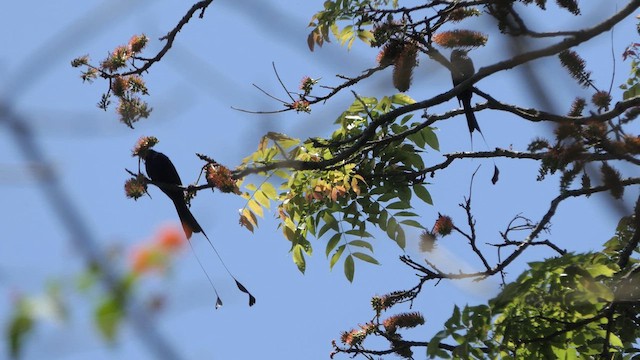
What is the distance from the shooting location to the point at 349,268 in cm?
461

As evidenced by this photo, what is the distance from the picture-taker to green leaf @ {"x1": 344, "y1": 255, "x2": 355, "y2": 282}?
459cm

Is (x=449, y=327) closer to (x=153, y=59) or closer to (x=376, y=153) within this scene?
(x=376, y=153)

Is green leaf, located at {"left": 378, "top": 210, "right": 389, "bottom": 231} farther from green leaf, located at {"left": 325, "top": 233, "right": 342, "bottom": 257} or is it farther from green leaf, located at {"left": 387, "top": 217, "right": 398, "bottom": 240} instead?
green leaf, located at {"left": 325, "top": 233, "right": 342, "bottom": 257}

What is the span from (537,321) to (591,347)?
29 centimetres

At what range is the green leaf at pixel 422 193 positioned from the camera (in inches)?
189

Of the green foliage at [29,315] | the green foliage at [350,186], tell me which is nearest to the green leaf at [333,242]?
the green foliage at [350,186]

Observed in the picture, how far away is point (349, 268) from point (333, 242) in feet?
0.64

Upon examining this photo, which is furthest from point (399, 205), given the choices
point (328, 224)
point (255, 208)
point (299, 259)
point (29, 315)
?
point (29, 315)

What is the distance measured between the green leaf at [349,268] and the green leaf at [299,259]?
0.33 metres

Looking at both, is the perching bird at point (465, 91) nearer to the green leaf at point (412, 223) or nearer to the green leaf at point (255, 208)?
the green leaf at point (412, 223)

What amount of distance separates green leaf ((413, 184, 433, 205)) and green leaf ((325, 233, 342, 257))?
0.50m

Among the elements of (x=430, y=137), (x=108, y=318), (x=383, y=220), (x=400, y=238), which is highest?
(x=430, y=137)

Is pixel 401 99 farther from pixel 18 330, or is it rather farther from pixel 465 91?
pixel 18 330

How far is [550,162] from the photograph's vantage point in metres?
3.93
